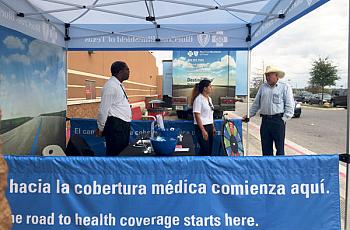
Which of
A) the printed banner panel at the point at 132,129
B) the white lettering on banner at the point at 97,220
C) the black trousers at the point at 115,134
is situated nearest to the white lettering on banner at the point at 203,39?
Result: the printed banner panel at the point at 132,129

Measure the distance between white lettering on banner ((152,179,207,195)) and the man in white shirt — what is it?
6.76ft

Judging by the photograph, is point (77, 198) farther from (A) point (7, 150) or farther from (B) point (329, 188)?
(A) point (7, 150)

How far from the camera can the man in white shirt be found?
4.04 m

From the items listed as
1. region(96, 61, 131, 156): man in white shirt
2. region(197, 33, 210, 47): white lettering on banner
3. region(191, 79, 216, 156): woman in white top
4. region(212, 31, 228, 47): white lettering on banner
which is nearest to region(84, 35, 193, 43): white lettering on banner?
region(197, 33, 210, 47): white lettering on banner

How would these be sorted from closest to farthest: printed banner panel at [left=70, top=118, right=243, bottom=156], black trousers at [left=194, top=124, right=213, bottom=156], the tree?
1. black trousers at [left=194, top=124, right=213, bottom=156]
2. printed banner panel at [left=70, top=118, right=243, bottom=156]
3. the tree

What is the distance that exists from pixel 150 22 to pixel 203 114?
2.17 meters

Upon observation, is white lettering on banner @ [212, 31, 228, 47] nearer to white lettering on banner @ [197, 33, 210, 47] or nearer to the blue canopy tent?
the blue canopy tent

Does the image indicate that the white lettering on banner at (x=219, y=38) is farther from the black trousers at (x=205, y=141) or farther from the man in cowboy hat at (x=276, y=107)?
the black trousers at (x=205, y=141)

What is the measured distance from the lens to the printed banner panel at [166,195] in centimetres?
210

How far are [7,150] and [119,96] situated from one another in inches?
78.4

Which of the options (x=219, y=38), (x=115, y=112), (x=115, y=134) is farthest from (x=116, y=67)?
(x=219, y=38)

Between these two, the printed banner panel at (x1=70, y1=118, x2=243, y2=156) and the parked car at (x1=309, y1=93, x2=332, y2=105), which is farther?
the parked car at (x1=309, y1=93, x2=332, y2=105)

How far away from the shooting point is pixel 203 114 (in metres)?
5.20

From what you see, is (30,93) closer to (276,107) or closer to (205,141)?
(205,141)
